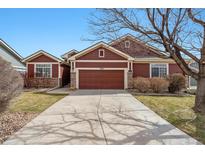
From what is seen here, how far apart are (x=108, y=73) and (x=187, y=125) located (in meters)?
12.6

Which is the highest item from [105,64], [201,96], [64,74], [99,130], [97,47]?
[97,47]

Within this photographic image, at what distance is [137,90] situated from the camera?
1698 centimetres

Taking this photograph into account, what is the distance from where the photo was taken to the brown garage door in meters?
18.7

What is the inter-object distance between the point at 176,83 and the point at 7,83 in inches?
555

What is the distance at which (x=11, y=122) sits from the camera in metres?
6.62

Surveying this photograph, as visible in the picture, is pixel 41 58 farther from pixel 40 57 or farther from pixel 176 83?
pixel 176 83

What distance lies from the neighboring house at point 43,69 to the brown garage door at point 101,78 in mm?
3592

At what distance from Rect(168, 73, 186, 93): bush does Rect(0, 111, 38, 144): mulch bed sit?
1232cm

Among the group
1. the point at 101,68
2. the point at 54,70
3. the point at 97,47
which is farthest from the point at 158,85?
the point at 54,70

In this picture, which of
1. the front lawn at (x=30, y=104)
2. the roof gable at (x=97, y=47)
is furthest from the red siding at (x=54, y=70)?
the front lawn at (x=30, y=104)

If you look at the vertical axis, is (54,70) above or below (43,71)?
above

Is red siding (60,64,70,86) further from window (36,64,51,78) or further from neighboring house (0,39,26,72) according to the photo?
neighboring house (0,39,26,72)
